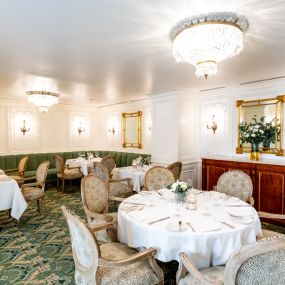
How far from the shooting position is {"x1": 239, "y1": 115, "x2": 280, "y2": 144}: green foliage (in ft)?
15.2

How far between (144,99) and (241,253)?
6.14m

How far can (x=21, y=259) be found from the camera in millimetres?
2988

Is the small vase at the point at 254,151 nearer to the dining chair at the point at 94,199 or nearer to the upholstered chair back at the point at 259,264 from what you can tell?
the dining chair at the point at 94,199

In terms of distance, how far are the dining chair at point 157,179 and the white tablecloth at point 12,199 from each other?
2182mm

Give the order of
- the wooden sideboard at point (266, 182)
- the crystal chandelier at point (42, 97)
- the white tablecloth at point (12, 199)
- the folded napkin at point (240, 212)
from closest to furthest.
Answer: the folded napkin at point (240, 212) < the white tablecloth at point (12, 199) < the wooden sideboard at point (266, 182) < the crystal chandelier at point (42, 97)

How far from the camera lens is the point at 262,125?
476cm

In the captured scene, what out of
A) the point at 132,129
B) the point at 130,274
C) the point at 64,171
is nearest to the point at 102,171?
the point at 64,171

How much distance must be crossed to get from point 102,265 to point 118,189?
2946 millimetres

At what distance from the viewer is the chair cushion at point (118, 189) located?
4.60 meters

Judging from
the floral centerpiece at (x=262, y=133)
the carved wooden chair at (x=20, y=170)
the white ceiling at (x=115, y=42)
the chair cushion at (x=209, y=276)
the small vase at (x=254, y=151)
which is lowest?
the chair cushion at (x=209, y=276)

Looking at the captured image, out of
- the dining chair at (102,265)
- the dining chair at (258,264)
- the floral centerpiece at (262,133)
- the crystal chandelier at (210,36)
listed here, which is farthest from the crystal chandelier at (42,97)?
the dining chair at (258,264)

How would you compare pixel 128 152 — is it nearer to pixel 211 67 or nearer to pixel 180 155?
pixel 180 155

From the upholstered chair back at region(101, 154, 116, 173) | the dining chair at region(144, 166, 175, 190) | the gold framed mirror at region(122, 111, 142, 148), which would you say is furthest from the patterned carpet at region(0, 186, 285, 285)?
the gold framed mirror at region(122, 111, 142, 148)

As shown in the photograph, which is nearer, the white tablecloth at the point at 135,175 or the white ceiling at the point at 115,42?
the white ceiling at the point at 115,42
